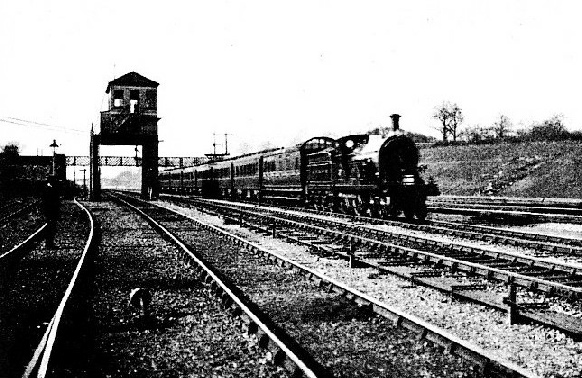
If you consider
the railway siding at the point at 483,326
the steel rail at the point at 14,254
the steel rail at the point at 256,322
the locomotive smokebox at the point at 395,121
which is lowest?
the railway siding at the point at 483,326

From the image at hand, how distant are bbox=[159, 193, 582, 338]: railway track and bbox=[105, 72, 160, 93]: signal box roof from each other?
3265 centimetres

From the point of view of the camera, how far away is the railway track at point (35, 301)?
217 inches

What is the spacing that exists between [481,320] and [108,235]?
13.2 m

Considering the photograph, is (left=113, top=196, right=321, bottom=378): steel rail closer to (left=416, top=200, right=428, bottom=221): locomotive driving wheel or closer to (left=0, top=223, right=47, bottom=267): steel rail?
(left=0, top=223, right=47, bottom=267): steel rail

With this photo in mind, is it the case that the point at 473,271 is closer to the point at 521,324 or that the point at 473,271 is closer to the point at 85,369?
the point at 521,324

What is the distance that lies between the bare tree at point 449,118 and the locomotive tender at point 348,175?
50.7 meters

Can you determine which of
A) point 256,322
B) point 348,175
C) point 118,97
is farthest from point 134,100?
point 256,322

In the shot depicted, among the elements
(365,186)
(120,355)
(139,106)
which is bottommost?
(120,355)

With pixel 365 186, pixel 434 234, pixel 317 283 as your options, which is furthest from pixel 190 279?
pixel 365 186

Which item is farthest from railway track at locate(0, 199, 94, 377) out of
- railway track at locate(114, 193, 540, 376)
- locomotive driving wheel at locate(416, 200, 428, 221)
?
locomotive driving wheel at locate(416, 200, 428, 221)

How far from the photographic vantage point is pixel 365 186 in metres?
20.3

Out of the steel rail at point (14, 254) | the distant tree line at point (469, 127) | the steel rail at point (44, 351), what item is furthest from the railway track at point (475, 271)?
the distant tree line at point (469, 127)

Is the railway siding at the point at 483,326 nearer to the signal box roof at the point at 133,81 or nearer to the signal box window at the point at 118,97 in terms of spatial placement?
the signal box window at the point at 118,97

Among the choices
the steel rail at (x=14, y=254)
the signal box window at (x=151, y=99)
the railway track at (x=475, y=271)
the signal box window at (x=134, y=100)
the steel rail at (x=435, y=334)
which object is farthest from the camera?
the signal box window at (x=151, y=99)
